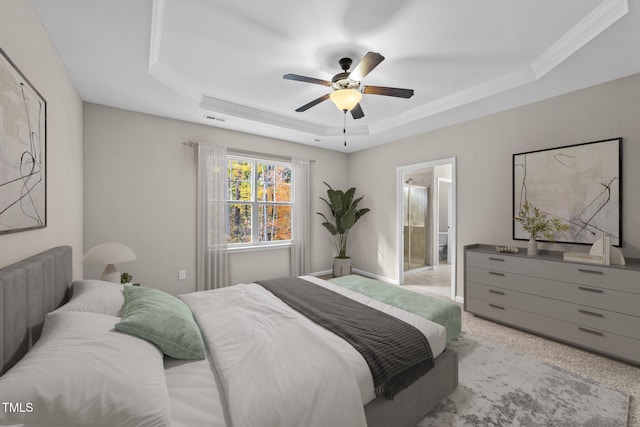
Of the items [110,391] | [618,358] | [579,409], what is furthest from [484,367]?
[110,391]

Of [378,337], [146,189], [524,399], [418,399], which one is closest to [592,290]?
[524,399]

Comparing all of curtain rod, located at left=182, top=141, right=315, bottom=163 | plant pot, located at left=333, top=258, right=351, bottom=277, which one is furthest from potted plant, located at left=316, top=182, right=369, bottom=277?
curtain rod, located at left=182, top=141, right=315, bottom=163

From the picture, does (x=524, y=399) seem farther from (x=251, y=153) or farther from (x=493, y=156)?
(x=251, y=153)

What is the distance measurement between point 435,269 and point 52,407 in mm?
6084

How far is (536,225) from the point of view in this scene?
291 cm

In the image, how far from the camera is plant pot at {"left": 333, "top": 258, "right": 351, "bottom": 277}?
4918mm

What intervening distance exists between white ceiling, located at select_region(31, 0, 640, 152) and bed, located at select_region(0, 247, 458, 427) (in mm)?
1604

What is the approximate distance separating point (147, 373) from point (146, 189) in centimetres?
298

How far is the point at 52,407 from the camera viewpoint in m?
0.75

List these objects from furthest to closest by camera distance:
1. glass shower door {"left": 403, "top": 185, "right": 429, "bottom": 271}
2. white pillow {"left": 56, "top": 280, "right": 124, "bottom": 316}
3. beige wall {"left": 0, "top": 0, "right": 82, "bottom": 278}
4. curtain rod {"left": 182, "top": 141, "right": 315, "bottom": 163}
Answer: glass shower door {"left": 403, "top": 185, "right": 429, "bottom": 271}
curtain rod {"left": 182, "top": 141, "right": 315, "bottom": 163}
white pillow {"left": 56, "top": 280, "right": 124, "bottom": 316}
beige wall {"left": 0, "top": 0, "right": 82, "bottom": 278}

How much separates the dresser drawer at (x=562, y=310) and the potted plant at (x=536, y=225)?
51cm

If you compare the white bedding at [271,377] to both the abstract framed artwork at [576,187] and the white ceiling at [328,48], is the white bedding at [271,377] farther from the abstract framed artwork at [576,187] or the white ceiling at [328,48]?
the abstract framed artwork at [576,187]

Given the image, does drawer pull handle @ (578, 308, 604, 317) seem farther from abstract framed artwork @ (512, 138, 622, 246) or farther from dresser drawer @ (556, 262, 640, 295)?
abstract framed artwork @ (512, 138, 622, 246)

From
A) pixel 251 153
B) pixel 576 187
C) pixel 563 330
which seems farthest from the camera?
pixel 251 153
